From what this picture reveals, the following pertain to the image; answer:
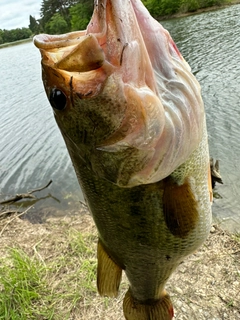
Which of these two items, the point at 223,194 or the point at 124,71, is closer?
the point at 124,71

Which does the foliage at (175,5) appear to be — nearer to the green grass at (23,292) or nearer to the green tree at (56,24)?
the green tree at (56,24)

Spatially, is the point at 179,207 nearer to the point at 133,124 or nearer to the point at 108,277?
the point at 133,124

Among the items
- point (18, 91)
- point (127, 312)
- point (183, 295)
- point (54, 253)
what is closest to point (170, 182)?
point (127, 312)

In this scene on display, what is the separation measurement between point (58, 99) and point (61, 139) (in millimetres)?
8703

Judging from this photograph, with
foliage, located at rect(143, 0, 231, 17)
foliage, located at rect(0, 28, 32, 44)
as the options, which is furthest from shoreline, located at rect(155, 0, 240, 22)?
foliage, located at rect(0, 28, 32, 44)

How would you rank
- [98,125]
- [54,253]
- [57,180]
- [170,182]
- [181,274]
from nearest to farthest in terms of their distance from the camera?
[98,125] → [170,182] → [181,274] → [54,253] → [57,180]

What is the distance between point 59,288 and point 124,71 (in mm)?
3206

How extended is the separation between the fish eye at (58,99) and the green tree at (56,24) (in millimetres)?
23102

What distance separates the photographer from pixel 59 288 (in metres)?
3.91

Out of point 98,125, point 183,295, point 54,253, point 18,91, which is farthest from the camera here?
point 18,91

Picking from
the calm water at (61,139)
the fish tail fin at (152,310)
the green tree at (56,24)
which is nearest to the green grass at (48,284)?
the fish tail fin at (152,310)

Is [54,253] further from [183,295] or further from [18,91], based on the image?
[18,91]

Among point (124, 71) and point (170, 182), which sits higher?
point (124, 71)

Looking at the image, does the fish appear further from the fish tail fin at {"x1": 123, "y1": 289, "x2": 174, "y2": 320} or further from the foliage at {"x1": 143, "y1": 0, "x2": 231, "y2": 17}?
the foliage at {"x1": 143, "y1": 0, "x2": 231, "y2": 17}
